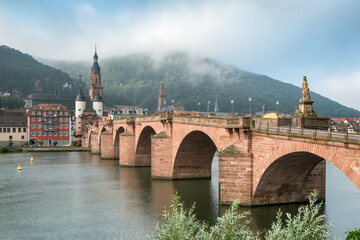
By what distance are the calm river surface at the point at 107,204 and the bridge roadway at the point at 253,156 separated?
1465 millimetres

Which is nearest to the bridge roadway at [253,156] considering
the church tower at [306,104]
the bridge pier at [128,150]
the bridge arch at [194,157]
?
the bridge arch at [194,157]

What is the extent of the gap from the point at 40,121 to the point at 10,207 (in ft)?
291

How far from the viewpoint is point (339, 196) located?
119 ft

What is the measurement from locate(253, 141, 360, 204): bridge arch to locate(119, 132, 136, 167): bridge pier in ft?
115

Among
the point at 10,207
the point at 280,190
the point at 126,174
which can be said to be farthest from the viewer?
the point at 126,174

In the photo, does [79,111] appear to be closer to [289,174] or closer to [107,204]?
[107,204]

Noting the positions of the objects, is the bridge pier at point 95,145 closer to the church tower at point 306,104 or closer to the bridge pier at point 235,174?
the bridge pier at point 235,174

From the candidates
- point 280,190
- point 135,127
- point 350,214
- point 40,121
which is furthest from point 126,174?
point 40,121

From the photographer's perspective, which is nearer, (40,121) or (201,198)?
(201,198)

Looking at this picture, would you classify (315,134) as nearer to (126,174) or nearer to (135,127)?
(126,174)

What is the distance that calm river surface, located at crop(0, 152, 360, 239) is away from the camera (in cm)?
2741

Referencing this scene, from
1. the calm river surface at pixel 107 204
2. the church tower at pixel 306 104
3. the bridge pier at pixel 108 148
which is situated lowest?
the calm river surface at pixel 107 204

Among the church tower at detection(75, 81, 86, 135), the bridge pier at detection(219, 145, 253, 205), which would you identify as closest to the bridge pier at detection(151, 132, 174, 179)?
the bridge pier at detection(219, 145, 253, 205)

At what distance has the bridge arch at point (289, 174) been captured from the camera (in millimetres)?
27078
